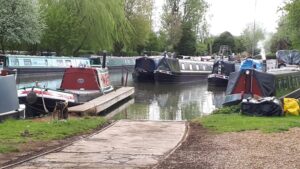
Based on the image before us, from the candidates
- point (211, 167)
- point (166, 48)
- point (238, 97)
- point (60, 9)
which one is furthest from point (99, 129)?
point (166, 48)

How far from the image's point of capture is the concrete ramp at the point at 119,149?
8.16 m

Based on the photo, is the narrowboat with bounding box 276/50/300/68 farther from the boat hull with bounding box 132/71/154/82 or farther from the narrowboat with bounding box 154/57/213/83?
the boat hull with bounding box 132/71/154/82

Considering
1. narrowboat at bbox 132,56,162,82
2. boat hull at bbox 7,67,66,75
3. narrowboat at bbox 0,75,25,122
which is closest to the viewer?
narrowboat at bbox 0,75,25,122

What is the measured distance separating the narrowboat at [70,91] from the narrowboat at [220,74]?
48.8 feet

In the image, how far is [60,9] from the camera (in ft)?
137

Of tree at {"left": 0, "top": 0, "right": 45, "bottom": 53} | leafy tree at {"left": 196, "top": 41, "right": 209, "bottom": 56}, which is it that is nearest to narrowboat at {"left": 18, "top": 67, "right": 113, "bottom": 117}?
tree at {"left": 0, "top": 0, "right": 45, "bottom": 53}

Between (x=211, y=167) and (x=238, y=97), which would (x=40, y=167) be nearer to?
(x=211, y=167)

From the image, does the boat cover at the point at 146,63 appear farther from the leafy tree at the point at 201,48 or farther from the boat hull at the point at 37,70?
the leafy tree at the point at 201,48

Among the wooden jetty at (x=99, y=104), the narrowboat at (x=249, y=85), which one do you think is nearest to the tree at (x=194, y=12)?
the wooden jetty at (x=99, y=104)

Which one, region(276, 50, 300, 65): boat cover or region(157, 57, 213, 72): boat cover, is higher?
region(276, 50, 300, 65): boat cover

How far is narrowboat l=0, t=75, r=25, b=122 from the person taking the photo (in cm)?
1378

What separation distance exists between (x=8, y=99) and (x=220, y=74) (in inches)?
1100

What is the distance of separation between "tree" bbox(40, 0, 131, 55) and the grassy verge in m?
28.7

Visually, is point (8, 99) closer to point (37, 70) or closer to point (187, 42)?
point (37, 70)
